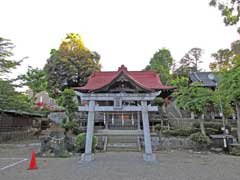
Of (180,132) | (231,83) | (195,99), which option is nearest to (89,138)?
(195,99)

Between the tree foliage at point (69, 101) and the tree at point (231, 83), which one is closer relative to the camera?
the tree at point (231, 83)

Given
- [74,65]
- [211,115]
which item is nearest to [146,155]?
[211,115]

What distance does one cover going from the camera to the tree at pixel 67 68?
30.5 metres

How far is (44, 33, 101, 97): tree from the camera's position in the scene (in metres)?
30.5

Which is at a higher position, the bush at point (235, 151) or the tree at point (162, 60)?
the tree at point (162, 60)

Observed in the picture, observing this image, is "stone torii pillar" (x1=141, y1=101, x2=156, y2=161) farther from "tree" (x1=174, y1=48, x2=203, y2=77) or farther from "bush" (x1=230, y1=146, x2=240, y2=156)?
"tree" (x1=174, y1=48, x2=203, y2=77)

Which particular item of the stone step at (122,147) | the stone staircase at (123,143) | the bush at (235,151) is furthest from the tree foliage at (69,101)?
the bush at (235,151)

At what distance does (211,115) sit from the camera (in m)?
25.5

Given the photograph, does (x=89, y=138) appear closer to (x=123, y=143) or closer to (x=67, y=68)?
(x=123, y=143)

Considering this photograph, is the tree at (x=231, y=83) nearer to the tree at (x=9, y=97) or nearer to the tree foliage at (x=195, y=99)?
the tree foliage at (x=195, y=99)

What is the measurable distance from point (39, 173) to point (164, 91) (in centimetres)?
1452

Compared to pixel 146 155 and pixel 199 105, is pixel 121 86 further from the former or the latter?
pixel 199 105

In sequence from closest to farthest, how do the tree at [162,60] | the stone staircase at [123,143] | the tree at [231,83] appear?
the tree at [231,83] → the stone staircase at [123,143] → the tree at [162,60]

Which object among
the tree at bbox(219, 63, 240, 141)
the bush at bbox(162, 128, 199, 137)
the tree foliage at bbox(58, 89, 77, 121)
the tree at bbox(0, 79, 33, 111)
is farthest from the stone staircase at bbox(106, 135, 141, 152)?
the tree at bbox(0, 79, 33, 111)
